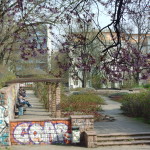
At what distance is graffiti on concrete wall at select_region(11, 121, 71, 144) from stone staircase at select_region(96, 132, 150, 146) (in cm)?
154

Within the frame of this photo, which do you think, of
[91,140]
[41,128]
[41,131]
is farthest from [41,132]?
[91,140]

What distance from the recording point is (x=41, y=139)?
539 inches

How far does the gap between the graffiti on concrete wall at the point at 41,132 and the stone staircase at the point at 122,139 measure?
1.54m

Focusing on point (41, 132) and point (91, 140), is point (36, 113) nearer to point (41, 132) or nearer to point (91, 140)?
point (41, 132)

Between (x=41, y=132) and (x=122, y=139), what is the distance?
12.1 ft

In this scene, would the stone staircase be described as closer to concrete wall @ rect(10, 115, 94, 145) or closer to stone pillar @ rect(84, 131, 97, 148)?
stone pillar @ rect(84, 131, 97, 148)

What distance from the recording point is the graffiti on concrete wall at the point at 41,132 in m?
13.6

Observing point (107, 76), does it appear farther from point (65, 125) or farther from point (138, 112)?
point (138, 112)

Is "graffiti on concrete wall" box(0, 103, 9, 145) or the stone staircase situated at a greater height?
"graffiti on concrete wall" box(0, 103, 9, 145)

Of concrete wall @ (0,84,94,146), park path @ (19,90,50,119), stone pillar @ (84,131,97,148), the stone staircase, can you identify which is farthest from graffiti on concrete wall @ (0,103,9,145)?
park path @ (19,90,50,119)

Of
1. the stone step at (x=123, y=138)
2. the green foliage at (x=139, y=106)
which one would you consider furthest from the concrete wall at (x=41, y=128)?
the green foliage at (x=139, y=106)

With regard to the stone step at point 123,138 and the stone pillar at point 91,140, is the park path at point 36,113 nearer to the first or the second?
the stone step at point 123,138

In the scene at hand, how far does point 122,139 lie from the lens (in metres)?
14.2

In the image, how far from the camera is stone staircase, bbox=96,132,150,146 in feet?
45.5
